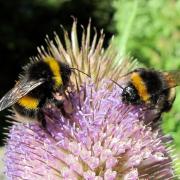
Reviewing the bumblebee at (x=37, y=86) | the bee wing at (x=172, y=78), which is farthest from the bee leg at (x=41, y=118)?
the bee wing at (x=172, y=78)

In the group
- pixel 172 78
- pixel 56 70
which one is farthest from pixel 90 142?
pixel 172 78

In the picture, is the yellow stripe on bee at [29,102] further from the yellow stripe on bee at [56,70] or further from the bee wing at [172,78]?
the bee wing at [172,78]

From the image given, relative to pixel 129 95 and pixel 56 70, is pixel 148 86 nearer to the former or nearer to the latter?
pixel 129 95

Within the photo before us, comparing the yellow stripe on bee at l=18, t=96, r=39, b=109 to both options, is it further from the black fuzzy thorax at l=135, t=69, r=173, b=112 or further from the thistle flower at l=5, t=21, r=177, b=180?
the black fuzzy thorax at l=135, t=69, r=173, b=112

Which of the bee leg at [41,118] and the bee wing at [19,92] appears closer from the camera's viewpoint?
the bee wing at [19,92]

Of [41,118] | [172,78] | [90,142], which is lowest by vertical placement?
[90,142]

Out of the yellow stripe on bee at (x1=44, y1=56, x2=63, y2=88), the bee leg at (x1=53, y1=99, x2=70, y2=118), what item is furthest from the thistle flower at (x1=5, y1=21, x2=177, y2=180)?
the yellow stripe on bee at (x1=44, y1=56, x2=63, y2=88)

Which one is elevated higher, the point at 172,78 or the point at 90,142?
the point at 172,78
